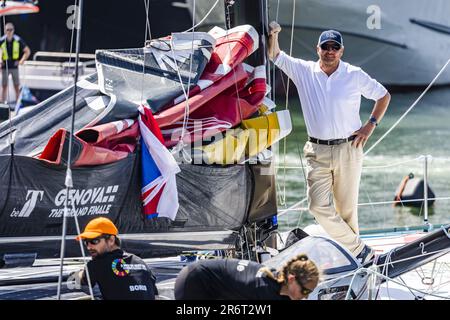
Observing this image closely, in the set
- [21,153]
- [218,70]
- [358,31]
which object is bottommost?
[21,153]

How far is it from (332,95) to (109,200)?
1.68 meters

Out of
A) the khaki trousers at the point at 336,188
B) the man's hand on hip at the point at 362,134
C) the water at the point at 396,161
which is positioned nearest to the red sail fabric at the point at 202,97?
the khaki trousers at the point at 336,188

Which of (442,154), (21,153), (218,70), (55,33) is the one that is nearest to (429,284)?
(218,70)

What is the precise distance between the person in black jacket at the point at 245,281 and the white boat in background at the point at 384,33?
54.7 feet

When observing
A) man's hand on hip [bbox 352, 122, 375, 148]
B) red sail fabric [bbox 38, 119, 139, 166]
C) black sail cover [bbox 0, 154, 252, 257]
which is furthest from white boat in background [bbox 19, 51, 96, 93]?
red sail fabric [bbox 38, 119, 139, 166]

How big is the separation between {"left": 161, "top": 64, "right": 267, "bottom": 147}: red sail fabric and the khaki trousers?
1.74 feet

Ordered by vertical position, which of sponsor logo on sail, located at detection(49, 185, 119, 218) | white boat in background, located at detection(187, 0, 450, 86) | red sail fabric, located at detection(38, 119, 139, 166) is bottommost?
sponsor logo on sail, located at detection(49, 185, 119, 218)

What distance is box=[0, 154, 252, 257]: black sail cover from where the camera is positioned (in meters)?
5.50

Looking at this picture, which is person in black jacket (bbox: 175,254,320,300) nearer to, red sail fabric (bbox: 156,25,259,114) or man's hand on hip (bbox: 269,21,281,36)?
red sail fabric (bbox: 156,25,259,114)

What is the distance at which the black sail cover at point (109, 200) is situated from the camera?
5.50 m

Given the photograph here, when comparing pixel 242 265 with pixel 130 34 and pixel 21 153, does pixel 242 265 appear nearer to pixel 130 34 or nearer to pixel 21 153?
pixel 21 153

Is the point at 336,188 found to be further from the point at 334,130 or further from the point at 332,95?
the point at 332,95
